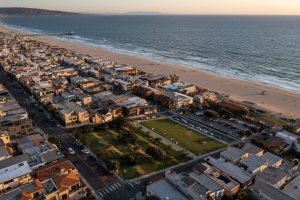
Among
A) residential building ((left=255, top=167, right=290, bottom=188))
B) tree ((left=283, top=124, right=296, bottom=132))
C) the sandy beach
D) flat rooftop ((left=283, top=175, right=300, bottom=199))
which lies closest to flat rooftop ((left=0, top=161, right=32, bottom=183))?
residential building ((left=255, top=167, right=290, bottom=188))

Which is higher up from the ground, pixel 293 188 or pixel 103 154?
pixel 293 188

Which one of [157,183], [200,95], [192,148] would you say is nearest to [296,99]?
[200,95]

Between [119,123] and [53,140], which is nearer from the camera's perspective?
[53,140]

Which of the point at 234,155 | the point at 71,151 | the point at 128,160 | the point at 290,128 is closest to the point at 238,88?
the point at 290,128

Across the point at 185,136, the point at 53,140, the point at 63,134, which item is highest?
the point at 53,140

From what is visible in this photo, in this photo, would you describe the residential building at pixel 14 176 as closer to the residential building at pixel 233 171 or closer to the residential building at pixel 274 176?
the residential building at pixel 233 171

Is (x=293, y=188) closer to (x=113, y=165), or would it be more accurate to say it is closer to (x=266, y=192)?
(x=266, y=192)

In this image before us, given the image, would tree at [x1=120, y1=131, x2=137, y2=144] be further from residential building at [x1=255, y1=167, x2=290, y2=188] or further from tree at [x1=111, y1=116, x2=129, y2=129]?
residential building at [x1=255, y1=167, x2=290, y2=188]

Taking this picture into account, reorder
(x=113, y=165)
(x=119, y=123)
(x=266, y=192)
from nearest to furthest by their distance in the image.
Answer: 1. (x=266, y=192)
2. (x=113, y=165)
3. (x=119, y=123)
